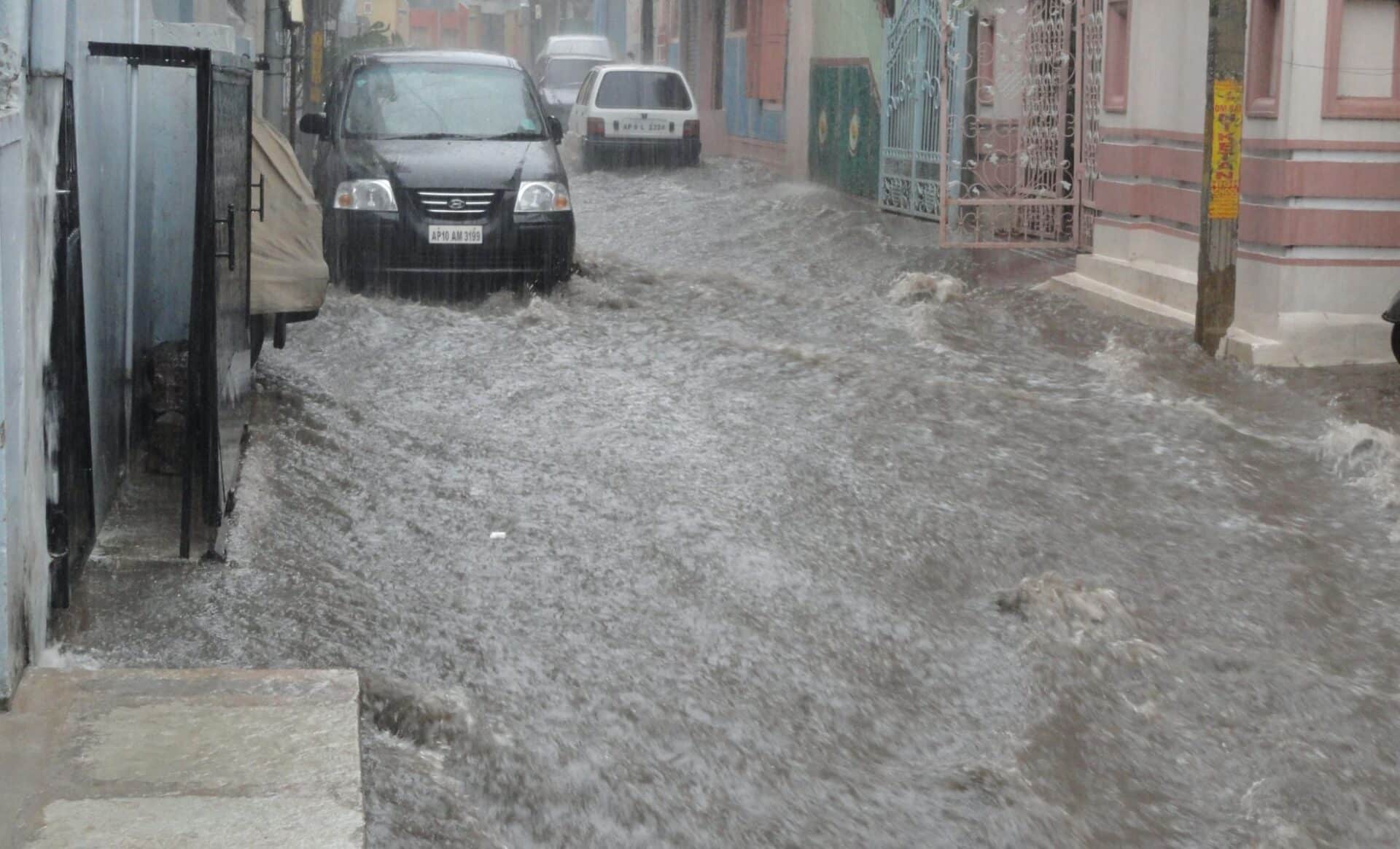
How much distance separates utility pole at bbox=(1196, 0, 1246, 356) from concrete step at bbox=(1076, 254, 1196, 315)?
3.20 ft

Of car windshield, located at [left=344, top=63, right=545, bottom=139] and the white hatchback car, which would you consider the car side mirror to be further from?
the white hatchback car

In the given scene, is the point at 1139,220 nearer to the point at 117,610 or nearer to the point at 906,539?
the point at 906,539

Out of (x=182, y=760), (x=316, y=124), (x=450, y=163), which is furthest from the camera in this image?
(x=316, y=124)

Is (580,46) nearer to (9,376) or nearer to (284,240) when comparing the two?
(284,240)

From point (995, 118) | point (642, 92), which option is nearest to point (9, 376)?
point (995, 118)

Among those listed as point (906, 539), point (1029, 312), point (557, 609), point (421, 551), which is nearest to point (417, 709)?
point (557, 609)

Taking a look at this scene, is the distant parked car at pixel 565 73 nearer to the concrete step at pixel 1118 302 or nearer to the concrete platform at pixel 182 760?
the concrete step at pixel 1118 302

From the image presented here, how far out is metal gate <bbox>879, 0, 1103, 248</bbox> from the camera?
13.6 metres

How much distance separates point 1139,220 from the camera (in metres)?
12.1

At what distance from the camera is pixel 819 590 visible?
238 inches

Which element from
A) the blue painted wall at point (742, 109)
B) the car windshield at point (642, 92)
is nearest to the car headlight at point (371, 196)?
the car windshield at point (642, 92)

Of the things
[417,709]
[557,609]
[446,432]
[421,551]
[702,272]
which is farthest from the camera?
[702,272]

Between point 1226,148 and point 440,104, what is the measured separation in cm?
550

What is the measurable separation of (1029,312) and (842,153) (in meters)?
9.43
